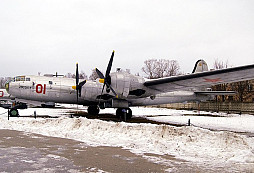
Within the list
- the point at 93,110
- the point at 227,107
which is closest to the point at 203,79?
the point at 93,110

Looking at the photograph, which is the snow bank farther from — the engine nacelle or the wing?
the wing

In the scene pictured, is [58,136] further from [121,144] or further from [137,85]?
[137,85]

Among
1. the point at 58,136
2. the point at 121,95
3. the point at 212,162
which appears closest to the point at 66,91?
the point at 121,95

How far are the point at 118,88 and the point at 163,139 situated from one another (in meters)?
6.83

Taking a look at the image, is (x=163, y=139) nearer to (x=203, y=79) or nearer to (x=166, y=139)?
(x=166, y=139)

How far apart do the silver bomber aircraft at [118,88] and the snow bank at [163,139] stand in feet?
12.5

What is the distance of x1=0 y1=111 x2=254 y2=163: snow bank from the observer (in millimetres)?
7089

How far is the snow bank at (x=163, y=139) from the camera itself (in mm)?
7089

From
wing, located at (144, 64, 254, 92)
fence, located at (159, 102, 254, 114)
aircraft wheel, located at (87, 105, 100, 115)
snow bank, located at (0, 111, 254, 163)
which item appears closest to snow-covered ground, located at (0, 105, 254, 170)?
snow bank, located at (0, 111, 254, 163)

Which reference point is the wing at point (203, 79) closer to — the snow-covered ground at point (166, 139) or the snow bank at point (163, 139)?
the snow-covered ground at point (166, 139)

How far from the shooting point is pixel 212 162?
620cm

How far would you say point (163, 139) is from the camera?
9.03 m

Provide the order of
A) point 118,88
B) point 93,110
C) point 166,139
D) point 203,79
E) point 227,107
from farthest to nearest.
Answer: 1. point 227,107
2. point 93,110
3. point 118,88
4. point 203,79
5. point 166,139

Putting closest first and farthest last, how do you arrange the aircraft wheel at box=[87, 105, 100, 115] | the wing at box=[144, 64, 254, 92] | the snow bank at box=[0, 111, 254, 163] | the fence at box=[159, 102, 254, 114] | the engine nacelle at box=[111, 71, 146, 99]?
the snow bank at box=[0, 111, 254, 163] < the wing at box=[144, 64, 254, 92] < the engine nacelle at box=[111, 71, 146, 99] < the aircraft wheel at box=[87, 105, 100, 115] < the fence at box=[159, 102, 254, 114]
